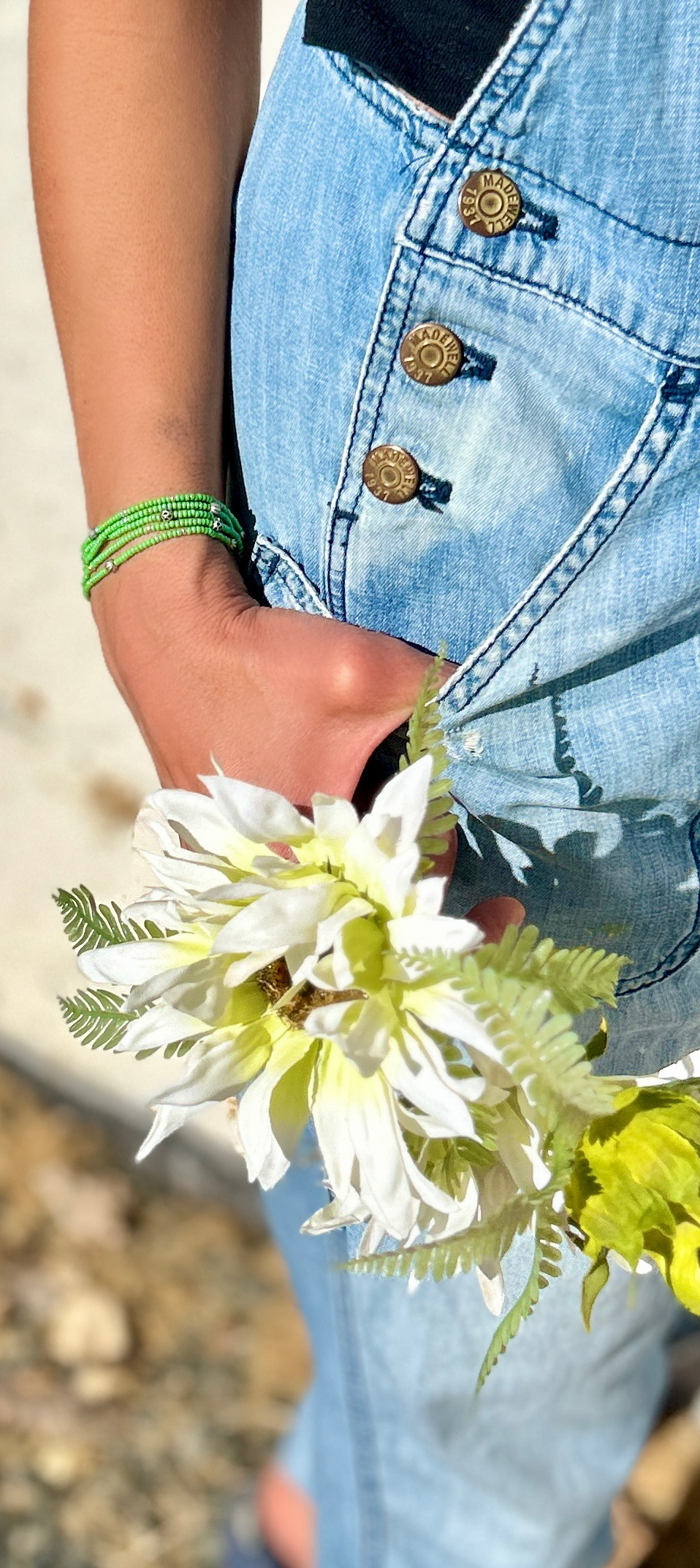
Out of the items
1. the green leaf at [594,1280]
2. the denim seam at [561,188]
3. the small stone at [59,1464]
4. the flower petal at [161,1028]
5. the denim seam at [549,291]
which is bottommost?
the small stone at [59,1464]

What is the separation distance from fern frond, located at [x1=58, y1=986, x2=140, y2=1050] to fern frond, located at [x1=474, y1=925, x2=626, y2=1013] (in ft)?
0.60

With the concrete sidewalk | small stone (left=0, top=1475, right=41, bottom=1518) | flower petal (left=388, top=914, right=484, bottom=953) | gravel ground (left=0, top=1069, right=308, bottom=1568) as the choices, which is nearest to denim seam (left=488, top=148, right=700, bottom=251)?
flower petal (left=388, top=914, right=484, bottom=953)

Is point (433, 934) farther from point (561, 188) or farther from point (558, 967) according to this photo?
point (561, 188)

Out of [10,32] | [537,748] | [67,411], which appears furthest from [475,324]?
[10,32]

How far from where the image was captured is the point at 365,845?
1.55 ft

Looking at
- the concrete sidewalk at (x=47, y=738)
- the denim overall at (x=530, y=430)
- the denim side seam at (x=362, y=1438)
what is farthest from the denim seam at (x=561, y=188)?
the concrete sidewalk at (x=47, y=738)

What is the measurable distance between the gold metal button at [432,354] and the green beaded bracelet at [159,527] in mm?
174

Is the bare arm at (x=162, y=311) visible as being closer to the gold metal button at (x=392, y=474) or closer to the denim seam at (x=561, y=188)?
the gold metal button at (x=392, y=474)

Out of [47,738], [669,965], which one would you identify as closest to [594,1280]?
[669,965]

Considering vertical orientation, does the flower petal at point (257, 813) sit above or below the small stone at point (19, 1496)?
above

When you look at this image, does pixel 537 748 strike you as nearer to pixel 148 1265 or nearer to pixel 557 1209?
pixel 557 1209

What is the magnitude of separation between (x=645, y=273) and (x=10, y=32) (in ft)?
5.22

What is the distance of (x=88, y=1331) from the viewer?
66.3 inches

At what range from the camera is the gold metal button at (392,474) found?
0.63m
